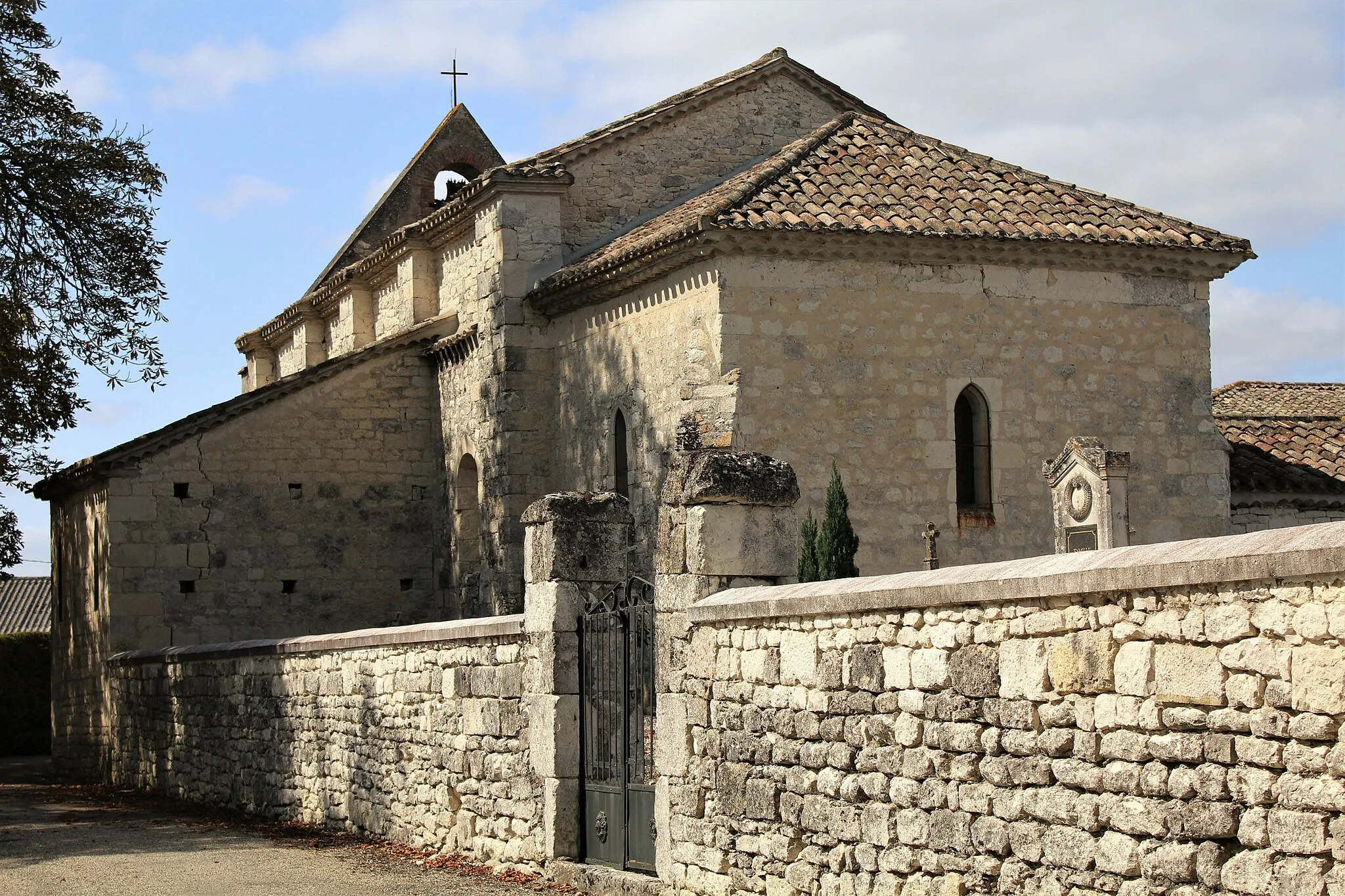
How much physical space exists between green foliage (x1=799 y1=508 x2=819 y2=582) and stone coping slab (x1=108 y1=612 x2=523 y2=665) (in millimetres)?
3227

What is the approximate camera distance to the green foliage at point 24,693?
29.9m

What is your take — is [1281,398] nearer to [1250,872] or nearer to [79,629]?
[79,629]

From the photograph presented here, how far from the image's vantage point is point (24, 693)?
30125mm

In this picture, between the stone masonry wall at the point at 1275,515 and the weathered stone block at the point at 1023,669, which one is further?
the stone masonry wall at the point at 1275,515

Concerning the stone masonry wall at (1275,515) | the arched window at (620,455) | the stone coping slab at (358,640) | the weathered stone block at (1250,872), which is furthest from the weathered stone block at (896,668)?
the stone masonry wall at (1275,515)

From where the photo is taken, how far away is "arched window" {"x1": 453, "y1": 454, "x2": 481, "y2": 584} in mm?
23359

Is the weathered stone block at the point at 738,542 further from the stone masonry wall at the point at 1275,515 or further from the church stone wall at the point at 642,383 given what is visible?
the stone masonry wall at the point at 1275,515

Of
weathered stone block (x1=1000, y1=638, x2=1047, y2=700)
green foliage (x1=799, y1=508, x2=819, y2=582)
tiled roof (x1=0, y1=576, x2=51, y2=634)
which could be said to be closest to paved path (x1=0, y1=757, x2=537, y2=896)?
weathered stone block (x1=1000, y1=638, x2=1047, y2=700)

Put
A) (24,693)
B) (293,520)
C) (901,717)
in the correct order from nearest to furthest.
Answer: (901,717)
(293,520)
(24,693)

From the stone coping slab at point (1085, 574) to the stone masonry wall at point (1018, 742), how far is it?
0.08 feet

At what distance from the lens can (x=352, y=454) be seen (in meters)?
24.2

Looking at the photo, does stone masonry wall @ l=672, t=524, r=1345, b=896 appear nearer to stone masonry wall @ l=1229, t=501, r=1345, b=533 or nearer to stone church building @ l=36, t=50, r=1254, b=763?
stone church building @ l=36, t=50, r=1254, b=763

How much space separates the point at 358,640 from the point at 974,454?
7.86m

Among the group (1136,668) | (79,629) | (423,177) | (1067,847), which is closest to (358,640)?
(1067,847)
